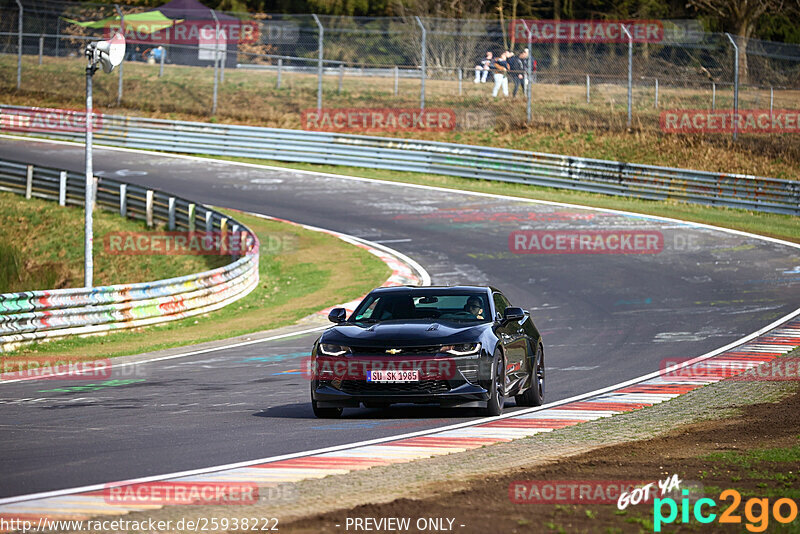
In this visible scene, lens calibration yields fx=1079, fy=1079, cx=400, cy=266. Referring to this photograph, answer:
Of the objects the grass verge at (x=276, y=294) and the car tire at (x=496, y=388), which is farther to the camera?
the grass verge at (x=276, y=294)

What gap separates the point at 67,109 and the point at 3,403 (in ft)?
119

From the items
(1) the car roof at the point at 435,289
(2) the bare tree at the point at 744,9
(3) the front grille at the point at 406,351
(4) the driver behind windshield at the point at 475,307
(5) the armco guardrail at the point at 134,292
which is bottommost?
(5) the armco guardrail at the point at 134,292

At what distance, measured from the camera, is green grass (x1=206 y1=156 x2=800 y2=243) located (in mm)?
30594

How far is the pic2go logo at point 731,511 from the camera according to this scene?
5.95m

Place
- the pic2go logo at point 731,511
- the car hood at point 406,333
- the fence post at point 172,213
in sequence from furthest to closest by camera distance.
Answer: the fence post at point 172,213 → the car hood at point 406,333 → the pic2go logo at point 731,511

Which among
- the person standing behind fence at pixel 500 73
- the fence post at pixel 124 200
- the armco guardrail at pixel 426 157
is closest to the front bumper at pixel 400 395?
the fence post at pixel 124 200

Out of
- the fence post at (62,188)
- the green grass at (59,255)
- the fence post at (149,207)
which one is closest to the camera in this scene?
the green grass at (59,255)

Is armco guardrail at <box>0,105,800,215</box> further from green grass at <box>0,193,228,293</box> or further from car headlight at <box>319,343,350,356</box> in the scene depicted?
car headlight at <box>319,343,350,356</box>

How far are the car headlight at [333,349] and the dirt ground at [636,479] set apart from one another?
2970mm

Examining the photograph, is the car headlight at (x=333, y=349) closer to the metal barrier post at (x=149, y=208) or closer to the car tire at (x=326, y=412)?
the car tire at (x=326, y=412)

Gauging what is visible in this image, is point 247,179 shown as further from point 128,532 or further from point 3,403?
point 128,532

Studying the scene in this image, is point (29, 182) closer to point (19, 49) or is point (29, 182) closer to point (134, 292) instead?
point (19, 49)

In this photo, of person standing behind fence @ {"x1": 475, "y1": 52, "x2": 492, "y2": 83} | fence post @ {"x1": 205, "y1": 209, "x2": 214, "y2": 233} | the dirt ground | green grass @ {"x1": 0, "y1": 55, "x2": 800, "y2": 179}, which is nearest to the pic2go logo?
the dirt ground

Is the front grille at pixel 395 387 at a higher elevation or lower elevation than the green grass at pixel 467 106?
lower
